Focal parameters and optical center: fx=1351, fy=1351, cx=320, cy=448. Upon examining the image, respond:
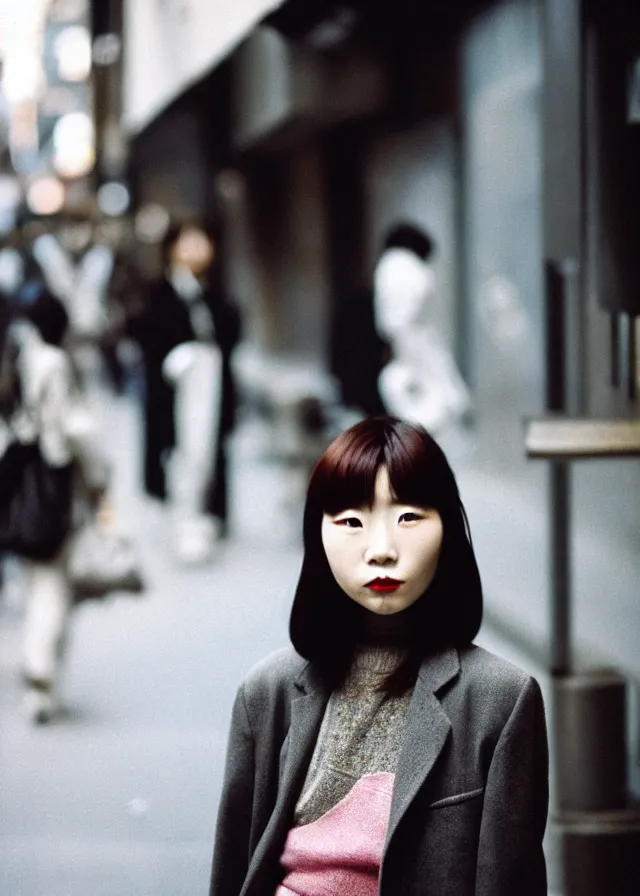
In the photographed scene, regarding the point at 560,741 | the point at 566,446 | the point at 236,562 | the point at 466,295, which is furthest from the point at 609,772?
the point at 466,295

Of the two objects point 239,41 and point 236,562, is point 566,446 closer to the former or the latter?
point 239,41

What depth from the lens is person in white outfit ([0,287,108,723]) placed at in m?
4.68

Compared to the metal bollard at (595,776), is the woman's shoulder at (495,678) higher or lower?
higher

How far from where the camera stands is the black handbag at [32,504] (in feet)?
15.2

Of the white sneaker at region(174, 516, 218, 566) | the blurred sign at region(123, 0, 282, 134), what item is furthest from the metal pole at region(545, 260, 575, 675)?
the white sneaker at region(174, 516, 218, 566)

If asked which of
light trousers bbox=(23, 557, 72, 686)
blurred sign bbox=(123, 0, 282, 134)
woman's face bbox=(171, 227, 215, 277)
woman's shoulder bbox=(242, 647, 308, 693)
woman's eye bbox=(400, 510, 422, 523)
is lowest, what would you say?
light trousers bbox=(23, 557, 72, 686)

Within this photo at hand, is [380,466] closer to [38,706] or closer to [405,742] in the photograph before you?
[405,742]

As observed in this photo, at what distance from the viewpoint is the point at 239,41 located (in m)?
4.76

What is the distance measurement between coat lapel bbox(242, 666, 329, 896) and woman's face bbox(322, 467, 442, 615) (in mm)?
162

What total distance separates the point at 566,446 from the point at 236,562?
367 centimetres

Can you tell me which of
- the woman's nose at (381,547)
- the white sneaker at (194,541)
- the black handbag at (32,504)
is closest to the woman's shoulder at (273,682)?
the woman's nose at (381,547)

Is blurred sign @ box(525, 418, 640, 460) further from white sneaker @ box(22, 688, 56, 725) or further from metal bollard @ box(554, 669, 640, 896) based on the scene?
white sneaker @ box(22, 688, 56, 725)

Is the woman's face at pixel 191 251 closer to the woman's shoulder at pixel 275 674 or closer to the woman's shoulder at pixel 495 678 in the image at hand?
the woman's shoulder at pixel 275 674

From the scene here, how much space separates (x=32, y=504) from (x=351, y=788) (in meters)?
2.90
